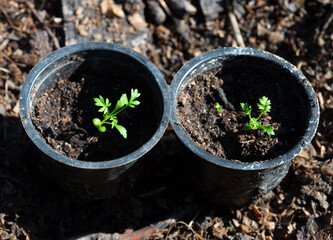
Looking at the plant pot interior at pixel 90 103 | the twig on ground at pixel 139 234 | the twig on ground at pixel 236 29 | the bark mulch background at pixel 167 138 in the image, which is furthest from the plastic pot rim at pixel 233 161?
the twig on ground at pixel 236 29

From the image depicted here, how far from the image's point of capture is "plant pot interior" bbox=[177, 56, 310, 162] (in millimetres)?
2455

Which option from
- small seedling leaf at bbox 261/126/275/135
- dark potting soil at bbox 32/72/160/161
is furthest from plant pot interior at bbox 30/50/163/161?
small seedling leaf at bbox 261/126/275/135

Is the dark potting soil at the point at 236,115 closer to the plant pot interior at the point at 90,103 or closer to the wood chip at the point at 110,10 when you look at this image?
the plant pot interior at the point at 90,103

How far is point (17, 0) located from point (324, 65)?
7.86 feet

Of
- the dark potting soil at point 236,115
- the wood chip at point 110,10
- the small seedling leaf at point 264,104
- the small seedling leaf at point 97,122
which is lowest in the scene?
the dark potting soil at point 236,115

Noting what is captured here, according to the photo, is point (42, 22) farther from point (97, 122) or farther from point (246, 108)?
point (246, 108)

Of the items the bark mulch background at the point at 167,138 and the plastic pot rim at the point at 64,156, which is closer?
the plastic pot rim at the point at 64,156

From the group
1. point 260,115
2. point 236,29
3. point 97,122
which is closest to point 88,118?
point 97,122

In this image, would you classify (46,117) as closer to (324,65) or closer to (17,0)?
(17,0)

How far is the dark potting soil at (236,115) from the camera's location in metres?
2.45

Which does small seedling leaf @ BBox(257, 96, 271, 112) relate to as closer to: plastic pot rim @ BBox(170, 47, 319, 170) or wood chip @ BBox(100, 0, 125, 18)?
plastic pot rim @ BBox(170, 47, 319, 170)

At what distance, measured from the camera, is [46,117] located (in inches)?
98.4

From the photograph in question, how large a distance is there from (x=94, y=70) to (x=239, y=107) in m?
0.92

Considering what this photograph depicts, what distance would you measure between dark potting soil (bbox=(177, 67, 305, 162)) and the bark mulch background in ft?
0.92
